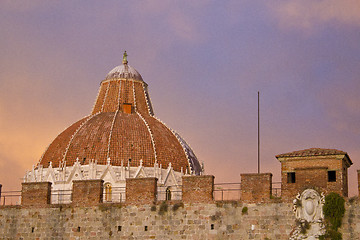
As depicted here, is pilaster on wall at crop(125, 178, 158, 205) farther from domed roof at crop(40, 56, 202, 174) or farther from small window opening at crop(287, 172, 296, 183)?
domed roof at crop(40, 56, 202, 174)

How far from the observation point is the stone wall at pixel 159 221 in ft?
92.7

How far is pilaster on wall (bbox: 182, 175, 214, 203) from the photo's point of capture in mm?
29578

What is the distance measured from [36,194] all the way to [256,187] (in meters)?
11.0

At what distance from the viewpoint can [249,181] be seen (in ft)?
95.3

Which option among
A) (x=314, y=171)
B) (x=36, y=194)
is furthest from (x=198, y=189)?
(x=36, y=194)

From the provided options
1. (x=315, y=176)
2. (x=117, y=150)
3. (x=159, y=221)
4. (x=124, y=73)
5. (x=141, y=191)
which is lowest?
(x=159, y=221)

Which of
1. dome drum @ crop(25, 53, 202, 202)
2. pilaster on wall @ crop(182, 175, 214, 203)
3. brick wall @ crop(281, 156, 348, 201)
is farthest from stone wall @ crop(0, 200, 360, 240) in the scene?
dome drum @ crop(25, 53, 202, 202)

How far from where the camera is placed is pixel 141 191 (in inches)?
1198

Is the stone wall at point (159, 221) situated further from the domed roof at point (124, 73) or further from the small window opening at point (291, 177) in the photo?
the domed roof at point (124, 73)

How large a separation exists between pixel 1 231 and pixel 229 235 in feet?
37.9

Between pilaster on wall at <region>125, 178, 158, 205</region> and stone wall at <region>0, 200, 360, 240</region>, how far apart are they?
29 cm

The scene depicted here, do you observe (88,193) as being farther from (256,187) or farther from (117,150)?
(117,150)

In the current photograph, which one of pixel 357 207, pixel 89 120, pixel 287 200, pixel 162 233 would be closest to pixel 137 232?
pixel 162 233

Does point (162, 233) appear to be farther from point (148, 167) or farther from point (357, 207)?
point (148, 167)
